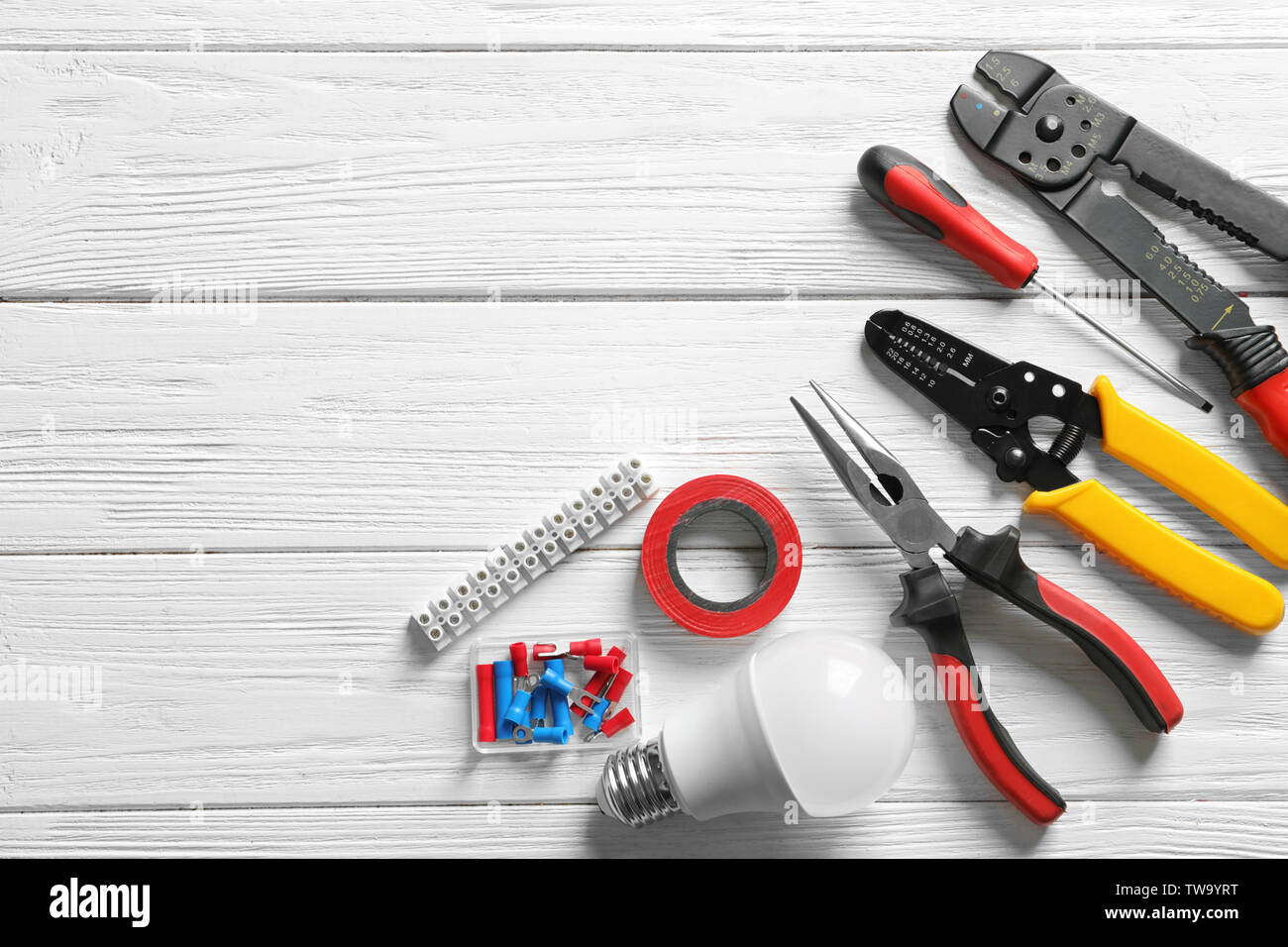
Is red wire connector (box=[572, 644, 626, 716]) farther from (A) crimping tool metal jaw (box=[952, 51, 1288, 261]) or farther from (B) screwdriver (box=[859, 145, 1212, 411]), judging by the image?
(A) crimping tool metal jaw (box=[952, 51, 1288, 261])

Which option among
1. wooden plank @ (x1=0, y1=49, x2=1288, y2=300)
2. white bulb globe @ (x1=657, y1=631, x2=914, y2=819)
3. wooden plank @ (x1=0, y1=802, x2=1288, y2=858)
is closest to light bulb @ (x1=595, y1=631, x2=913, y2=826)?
white bulb globe @ (x1=657, y1=631, x2=914, y2=819)

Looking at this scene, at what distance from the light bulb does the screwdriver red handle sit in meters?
0.38

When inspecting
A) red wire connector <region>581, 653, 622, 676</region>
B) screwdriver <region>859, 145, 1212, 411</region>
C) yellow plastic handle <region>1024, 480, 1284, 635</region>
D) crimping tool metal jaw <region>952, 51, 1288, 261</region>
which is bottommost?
red wire connector <region>581, 653, 622, 676</region>

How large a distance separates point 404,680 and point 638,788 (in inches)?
9.3

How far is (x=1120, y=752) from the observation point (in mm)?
854

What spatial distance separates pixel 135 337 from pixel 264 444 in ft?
0.51

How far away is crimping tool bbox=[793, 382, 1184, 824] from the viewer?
2.65 feet

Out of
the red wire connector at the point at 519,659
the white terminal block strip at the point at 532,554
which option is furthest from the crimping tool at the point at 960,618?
the red wire connector at the point at 519,659

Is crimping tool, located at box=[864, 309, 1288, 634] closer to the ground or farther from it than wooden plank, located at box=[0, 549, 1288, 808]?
farther from it

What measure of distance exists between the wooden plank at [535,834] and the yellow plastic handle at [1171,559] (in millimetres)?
212

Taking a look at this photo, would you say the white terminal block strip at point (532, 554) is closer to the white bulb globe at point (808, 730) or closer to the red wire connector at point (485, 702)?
the red wire connector at point (485, 702)

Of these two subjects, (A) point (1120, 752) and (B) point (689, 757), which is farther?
(A) point (1120, 752)

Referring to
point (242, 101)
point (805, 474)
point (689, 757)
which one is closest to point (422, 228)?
point (242, 101)
